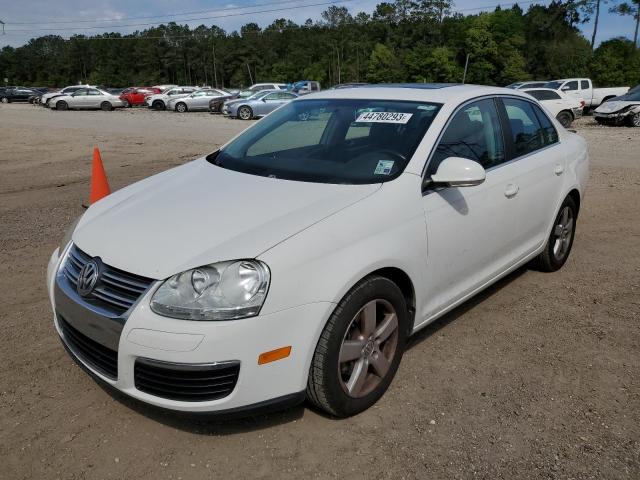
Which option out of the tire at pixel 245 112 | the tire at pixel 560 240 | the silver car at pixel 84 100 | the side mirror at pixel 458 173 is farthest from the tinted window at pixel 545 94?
the silver car at pixel 84 100

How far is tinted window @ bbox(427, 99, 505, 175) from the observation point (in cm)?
339

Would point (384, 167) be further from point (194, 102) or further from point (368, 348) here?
point (194, 102)

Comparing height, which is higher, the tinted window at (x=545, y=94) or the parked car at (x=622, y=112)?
the tinted window at (x=545, y=94)

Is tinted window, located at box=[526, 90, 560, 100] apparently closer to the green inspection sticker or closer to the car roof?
the car roof

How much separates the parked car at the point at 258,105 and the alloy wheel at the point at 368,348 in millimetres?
24406

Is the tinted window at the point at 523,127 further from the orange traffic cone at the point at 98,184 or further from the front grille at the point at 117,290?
the orange traffic cone at the point at 98,184

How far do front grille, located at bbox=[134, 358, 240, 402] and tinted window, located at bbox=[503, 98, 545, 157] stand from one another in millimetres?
2728

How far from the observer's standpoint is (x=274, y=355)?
2.44 m

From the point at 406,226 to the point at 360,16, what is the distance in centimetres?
13071

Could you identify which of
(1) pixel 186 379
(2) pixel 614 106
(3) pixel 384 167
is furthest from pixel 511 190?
(2) pixel 614 106

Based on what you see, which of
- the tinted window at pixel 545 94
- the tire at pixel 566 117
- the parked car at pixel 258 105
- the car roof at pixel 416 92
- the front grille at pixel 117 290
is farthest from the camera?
the parked car at pixel 258 105

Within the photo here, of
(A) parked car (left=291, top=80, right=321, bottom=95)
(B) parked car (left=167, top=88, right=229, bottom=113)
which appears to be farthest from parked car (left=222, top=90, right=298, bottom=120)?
(A) parked car (left=291, top=80, right=321, bottom=95)

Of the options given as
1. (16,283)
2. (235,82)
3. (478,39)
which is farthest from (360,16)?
(16,283)

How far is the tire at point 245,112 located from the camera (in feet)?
88.0
